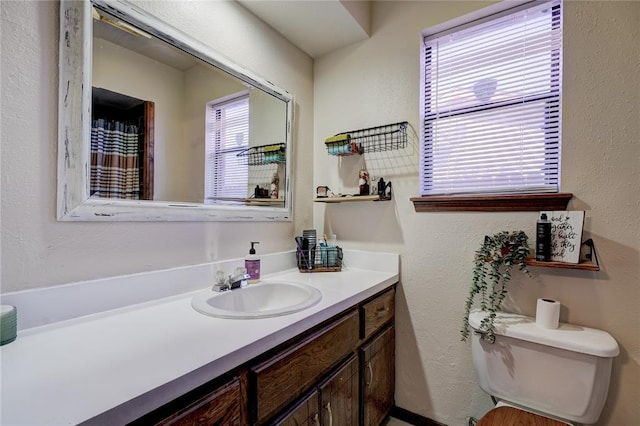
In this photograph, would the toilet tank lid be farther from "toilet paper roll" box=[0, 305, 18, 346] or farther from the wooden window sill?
"toilet paper roll" box=[0, 305, 18, 346]

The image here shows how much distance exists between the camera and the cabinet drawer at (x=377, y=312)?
4.50 ft

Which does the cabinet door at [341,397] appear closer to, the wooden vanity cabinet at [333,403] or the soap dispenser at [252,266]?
the wooden vanity cabinet at [333,403]

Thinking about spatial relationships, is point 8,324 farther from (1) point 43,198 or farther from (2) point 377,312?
Result: (2) point 377,312

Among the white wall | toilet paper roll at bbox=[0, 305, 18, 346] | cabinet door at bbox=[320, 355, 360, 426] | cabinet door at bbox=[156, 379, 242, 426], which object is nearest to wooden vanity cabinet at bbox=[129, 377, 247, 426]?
cabinet door at bbox=[156, 379, 242, 426]

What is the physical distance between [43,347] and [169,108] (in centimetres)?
93

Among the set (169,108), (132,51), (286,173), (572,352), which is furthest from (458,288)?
(132,51)

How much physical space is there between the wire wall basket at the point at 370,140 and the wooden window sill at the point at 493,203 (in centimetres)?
37

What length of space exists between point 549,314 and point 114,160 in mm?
1809

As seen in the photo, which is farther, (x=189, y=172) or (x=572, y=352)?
(x=189, y=172)

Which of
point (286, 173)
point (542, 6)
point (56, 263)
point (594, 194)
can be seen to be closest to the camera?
point (56, 263)

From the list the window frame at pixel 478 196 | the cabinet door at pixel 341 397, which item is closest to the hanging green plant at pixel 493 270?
the window frame at pixel 478 196

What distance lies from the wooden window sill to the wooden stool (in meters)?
0.84

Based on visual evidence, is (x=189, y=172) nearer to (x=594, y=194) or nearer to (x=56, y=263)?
(x=56, y=263)

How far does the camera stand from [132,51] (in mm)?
Result: 1121
